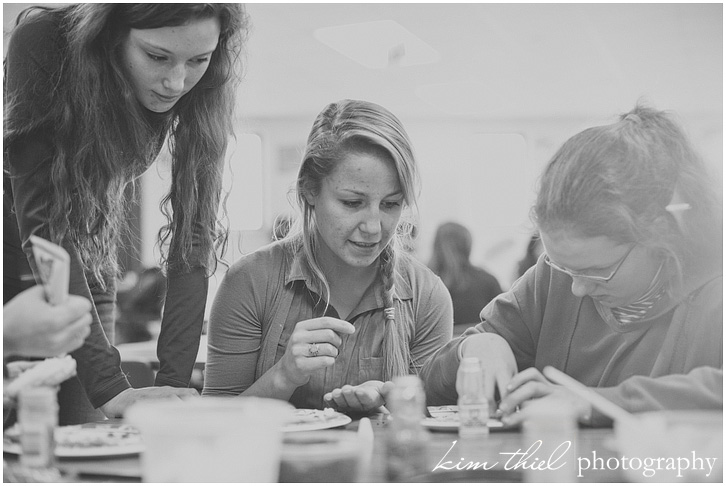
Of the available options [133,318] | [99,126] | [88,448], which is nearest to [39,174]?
[99,126]

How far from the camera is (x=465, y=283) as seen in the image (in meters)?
1.99

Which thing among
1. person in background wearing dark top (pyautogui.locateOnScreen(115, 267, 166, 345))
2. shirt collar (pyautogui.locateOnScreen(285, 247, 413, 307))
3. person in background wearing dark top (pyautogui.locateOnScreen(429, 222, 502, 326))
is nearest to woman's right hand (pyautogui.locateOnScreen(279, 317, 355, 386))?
shirt collar (pyautogui.locateOnScreen(285, 247, 413, 307))

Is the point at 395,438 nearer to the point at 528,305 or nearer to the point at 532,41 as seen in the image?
the point at 528,305

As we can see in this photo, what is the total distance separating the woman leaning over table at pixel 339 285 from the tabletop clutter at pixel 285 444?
452 mm

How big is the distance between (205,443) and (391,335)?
853 mm

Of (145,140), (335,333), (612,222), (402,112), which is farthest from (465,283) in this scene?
(145,140)

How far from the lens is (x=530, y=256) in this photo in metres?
1.79

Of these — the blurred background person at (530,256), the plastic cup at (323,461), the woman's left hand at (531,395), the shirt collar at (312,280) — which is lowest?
the plastic cup at (323,461)

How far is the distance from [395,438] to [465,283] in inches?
41.2

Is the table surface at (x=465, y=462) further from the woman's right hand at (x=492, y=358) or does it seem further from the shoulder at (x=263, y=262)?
the shoulder at (x=263, y=262)

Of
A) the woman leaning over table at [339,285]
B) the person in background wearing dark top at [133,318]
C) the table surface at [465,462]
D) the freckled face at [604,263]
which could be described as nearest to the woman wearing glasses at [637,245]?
the freckled face at [604,263]

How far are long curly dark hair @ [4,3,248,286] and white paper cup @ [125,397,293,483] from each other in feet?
2.01

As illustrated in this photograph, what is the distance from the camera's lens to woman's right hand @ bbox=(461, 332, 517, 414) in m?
1.30

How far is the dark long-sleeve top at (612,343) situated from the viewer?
1130mm
